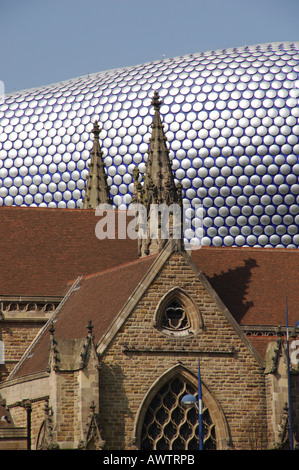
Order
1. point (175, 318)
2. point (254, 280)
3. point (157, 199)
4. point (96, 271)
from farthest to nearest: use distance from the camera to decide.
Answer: point (96, 271) → point (254, 280) → point (157, 199) → point (175, 318)

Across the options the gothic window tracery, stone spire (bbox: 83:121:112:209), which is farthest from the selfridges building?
the gothic window tracery

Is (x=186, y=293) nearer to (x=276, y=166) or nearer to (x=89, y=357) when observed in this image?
(x=89, y=357)

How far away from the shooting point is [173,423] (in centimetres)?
3584

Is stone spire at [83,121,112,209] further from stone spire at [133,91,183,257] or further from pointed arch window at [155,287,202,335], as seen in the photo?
pointed arch window at [155,287,202,335]

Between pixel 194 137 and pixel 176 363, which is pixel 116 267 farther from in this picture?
pixel 194 137

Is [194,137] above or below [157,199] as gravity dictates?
above

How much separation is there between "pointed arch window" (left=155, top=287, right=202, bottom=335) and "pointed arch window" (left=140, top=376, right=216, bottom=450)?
1416 millimetres

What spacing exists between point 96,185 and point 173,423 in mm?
17757

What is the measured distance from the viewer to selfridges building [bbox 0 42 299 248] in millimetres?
81312

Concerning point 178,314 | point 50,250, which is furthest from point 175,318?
point 50,250

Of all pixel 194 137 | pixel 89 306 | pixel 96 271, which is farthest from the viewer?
pixel 194 137

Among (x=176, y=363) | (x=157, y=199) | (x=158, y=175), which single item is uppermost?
(x=158, y=175)

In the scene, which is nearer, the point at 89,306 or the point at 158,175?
the point at 89,306
